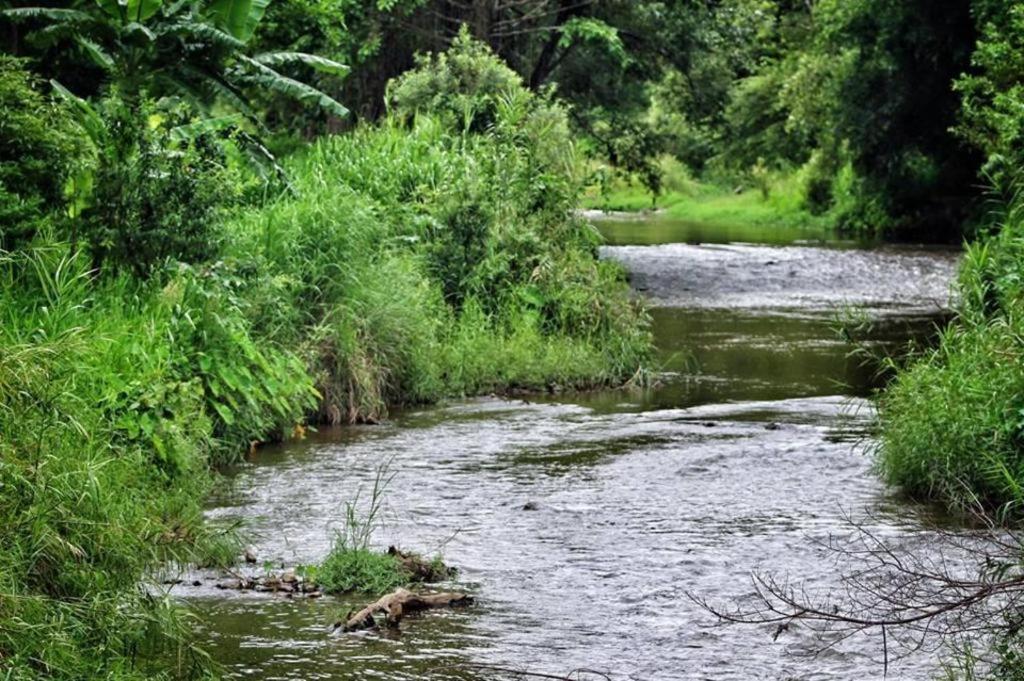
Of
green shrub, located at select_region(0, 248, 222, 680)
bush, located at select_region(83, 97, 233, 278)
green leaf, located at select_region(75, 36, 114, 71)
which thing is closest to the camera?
green shrub, located at select_region(0, 248, 222, 680)

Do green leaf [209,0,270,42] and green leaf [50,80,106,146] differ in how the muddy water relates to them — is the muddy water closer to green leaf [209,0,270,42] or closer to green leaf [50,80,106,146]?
green leaf [50,80,106,146]

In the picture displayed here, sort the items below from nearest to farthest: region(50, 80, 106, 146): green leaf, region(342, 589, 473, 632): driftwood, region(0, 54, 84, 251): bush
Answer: region(342, 589, 473, 632): driftwood, region(0, 54, 84, 251): bush, region(50, 80, 106, 146): green leaf

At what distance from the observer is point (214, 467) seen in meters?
11.5

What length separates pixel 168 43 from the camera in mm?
17328

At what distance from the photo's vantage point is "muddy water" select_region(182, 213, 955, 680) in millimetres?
7000

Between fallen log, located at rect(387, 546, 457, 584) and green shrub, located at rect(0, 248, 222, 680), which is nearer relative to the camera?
green shrub, located at rect(0, 248, 222, 680)

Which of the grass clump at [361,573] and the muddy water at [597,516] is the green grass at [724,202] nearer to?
the muddy water at [597,516]

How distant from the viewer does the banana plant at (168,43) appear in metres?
15.6

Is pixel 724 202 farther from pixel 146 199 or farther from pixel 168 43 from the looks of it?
pixel 146 199

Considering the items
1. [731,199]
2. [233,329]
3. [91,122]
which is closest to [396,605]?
[233,329]

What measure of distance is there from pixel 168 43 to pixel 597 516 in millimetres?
9726

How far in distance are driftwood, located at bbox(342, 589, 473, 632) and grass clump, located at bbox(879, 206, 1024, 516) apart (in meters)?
3.22

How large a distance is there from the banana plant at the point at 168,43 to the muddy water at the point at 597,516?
205 inches

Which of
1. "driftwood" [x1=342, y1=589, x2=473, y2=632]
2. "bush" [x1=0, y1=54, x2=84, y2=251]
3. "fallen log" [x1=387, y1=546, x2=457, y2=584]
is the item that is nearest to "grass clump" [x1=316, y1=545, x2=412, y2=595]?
"fallen log" [x1=387, y1=546, x2=457, y2=584]
